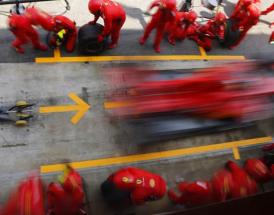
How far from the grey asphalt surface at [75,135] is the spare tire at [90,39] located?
34cm

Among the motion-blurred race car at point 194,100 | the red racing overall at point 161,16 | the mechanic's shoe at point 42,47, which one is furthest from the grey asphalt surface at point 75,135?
the motion-blurred race car at point 194,100

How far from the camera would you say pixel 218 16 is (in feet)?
30.3

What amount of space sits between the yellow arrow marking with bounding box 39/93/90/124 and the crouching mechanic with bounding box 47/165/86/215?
2.17 meters

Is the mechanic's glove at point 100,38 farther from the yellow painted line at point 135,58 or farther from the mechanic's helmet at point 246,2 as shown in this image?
the mechanic's helmet at point 246,2

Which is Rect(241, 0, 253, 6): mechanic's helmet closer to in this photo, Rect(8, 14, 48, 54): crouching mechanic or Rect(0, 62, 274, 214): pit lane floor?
Rect(0, 62, 274, 214): pit lane floor

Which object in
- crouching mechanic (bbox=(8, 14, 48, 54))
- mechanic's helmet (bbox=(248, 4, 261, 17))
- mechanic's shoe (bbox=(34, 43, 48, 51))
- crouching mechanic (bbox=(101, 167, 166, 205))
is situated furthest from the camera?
mechanic's helmet (bbox=(248, 4, 261, 17))

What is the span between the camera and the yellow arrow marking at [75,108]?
771cm

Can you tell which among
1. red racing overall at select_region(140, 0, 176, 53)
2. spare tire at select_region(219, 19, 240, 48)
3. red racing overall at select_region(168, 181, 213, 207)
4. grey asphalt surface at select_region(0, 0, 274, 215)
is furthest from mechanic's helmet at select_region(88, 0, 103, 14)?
red racing overall at select_region(168, 181, 213, 207)

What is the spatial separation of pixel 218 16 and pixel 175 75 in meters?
2.59

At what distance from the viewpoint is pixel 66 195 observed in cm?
561

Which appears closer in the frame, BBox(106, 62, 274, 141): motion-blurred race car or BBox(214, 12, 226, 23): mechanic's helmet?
BBox(106, 62, 274, 141): motion-blurred race car

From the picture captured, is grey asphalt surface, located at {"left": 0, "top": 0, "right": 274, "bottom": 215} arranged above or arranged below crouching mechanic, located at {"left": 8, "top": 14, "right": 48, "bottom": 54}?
below

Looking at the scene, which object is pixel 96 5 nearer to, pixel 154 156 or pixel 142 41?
pixel 142 41

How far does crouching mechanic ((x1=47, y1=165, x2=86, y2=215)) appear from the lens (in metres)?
5.59
